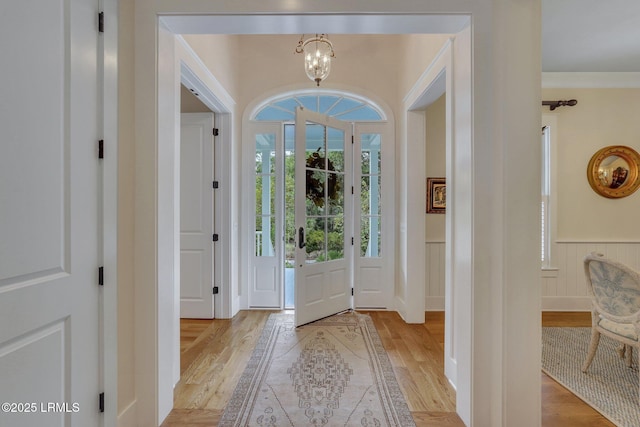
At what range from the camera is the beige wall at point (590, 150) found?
3.92 meters

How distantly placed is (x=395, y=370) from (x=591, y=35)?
12.5 ft

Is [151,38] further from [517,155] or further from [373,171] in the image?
[373,171]

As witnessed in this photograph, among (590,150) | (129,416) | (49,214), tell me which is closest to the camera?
(49,214)

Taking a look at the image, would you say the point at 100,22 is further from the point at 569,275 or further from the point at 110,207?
the point at 569,275

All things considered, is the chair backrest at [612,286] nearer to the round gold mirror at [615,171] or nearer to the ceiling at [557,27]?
the ceiling at [557,27]

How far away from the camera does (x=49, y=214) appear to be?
4.03ft

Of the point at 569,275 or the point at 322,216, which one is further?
the point at 569,275

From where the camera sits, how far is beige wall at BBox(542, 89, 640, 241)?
12.9 ft

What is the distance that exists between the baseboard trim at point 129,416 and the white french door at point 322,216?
68.6 inches

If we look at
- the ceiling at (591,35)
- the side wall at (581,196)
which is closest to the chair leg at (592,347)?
the side wall at (581,196)

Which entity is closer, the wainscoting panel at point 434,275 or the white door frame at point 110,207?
the white door frame at point 110,207

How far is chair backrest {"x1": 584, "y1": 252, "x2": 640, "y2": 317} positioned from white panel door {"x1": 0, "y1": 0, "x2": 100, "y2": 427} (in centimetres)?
317

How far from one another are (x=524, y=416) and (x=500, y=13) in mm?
2209

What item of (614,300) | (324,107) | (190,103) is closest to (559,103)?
(614,300)
